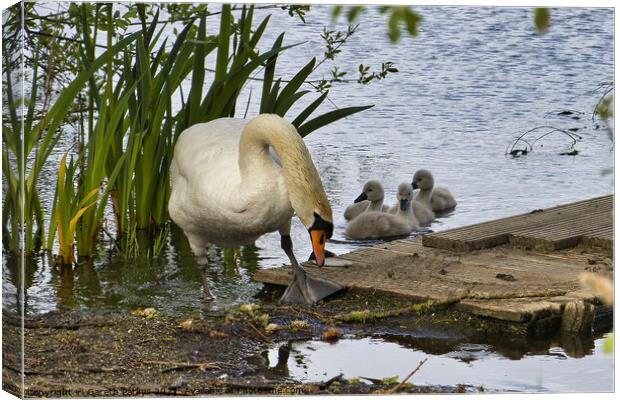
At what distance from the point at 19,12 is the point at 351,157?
6.07 ft

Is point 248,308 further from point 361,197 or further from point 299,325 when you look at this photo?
point 361,197

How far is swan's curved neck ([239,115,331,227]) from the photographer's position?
5082 mm

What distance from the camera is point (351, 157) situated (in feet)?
19.0

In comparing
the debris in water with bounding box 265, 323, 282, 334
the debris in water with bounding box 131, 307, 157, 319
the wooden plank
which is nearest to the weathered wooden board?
the wooden plank

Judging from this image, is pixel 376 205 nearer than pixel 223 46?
No

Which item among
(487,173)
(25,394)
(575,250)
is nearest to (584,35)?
(487,173)

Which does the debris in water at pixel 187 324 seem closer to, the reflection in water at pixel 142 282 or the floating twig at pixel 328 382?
the reflection in water at pixel 142 282

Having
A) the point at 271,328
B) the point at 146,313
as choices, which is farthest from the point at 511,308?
the point at 146,313

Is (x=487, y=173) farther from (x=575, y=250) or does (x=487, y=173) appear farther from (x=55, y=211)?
(x=55, y=211)

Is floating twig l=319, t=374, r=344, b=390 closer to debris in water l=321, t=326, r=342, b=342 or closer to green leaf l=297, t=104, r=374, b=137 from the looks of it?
debris in water l=321, t=326, r=342, b=342

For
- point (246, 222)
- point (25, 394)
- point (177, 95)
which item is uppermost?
point (177, 95)

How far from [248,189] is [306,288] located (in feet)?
2.25

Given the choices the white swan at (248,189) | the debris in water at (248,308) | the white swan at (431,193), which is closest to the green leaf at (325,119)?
the white swan at (248,189)

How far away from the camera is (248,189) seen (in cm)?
531
